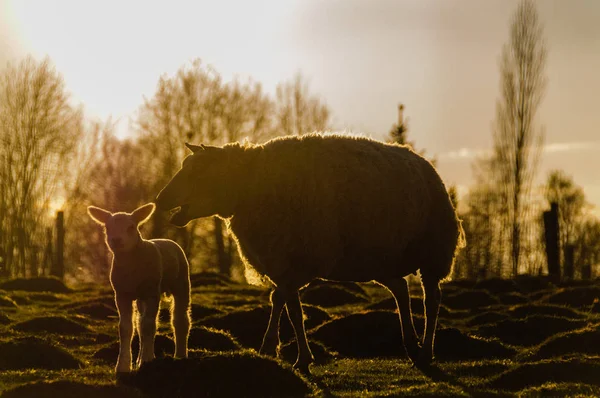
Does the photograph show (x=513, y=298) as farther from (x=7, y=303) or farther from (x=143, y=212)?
(x=143, y=212)

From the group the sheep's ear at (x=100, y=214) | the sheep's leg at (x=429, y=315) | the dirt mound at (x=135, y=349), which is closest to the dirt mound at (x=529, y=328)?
the sheep's leg at (x=429, y=315)

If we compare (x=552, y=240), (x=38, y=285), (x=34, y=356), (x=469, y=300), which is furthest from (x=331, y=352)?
(x=552, y=240)

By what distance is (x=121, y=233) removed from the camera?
10586mm

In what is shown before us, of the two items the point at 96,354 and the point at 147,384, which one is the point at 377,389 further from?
the point at 96,354

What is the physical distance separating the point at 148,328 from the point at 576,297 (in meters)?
15.1

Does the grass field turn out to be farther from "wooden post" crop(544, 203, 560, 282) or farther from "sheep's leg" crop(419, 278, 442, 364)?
"wooden post" crop(544, 203, 560, 282)

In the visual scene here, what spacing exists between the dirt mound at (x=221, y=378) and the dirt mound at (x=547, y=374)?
9.64ft

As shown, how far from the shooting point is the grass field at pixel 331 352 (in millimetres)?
9750

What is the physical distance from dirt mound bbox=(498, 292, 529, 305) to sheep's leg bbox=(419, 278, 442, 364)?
37.7 ft

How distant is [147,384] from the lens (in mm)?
9766

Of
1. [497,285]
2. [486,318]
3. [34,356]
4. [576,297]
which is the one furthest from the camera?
[497,285]

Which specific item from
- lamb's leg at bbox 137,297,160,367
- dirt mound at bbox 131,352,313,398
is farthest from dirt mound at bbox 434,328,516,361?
lamb's leg at bbox 137,297,160,367

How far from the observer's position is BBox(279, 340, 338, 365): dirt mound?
13737mm

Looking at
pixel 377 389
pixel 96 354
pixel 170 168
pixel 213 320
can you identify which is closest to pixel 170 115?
pixel 170 168
